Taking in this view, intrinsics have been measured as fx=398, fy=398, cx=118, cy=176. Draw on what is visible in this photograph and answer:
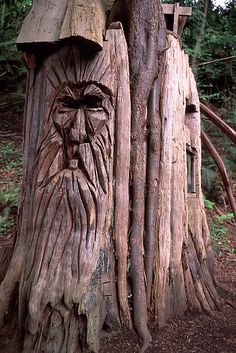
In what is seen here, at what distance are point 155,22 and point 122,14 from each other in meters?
0.34

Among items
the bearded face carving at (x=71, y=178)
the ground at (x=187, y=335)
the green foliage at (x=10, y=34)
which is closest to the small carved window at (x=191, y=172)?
the ground at (x=187, y=335)

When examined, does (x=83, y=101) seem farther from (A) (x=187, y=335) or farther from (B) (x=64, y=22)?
(A) (x=187, y=335)

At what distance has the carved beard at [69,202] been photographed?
9.94ft

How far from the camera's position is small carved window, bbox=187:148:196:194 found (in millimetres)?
4760

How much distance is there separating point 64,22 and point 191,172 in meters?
2.41

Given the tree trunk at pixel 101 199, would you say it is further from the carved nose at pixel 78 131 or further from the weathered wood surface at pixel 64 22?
the weathered wood surface at pixel 64 22

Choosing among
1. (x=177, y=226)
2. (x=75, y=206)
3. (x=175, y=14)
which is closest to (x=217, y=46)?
(x=175, y=14)

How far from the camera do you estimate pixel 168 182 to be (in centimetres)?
385

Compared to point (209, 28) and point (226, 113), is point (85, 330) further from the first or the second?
point (209, 28)

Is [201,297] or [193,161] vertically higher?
[193,161]

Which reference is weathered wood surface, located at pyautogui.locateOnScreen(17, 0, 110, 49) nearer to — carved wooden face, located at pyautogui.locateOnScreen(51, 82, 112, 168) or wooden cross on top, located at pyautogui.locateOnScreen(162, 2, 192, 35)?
carved wooden face, located at pyautogui.locateOnScreen(51, 82, 112, 168)

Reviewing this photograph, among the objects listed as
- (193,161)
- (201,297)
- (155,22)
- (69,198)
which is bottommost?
(201,297)

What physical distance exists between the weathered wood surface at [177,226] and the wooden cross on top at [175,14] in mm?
467

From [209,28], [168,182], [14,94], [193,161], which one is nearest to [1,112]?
[14,94]
